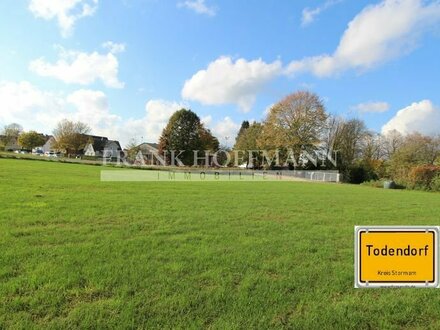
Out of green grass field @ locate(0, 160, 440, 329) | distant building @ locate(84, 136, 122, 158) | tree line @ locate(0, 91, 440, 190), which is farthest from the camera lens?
distant building @ locate(84, 136, 122, 158)

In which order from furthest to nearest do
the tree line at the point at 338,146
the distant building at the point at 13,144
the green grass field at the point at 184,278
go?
1. the distant building at the point at 13,144
2. the tree line at the point at 338,146
3. the green grass field at the point at 184,278

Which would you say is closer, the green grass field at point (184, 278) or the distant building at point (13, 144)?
the green grass field at point (184, 278)

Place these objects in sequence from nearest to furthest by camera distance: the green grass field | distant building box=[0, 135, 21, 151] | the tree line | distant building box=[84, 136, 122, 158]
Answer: the green grass field < the tree line < distant building box=[0, 135, 21, 151] < distant building box=[84, 136, 122, 158]

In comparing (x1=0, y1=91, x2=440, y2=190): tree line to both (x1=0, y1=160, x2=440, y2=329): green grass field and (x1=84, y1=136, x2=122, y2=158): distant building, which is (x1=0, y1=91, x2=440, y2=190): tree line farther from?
(x1=84, y1=136, x2=122, y2=158): distant building

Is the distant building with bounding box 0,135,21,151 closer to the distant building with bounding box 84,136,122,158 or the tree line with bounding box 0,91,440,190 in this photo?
the distant building with bounding box 84,136,122,158

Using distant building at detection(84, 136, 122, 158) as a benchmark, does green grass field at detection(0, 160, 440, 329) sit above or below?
below

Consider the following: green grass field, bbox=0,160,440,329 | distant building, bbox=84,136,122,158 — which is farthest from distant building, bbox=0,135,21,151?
green grass field, bbox=0,160,440,329

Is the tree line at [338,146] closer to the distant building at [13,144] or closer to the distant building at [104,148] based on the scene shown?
the distant building at [104,148]

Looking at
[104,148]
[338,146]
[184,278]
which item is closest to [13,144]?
[104,148]

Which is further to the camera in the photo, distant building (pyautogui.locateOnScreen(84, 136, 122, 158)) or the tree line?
distant building (pyautogui.locateOnScreen(84, 136, 122, 158))

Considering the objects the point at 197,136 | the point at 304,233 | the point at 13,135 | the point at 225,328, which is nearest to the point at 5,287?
the point at 225,328

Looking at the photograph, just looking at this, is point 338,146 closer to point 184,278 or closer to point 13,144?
point 184,278

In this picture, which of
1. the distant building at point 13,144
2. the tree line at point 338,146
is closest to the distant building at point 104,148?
the distant building at point 13,144

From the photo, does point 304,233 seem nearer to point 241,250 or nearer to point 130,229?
point 241,250
